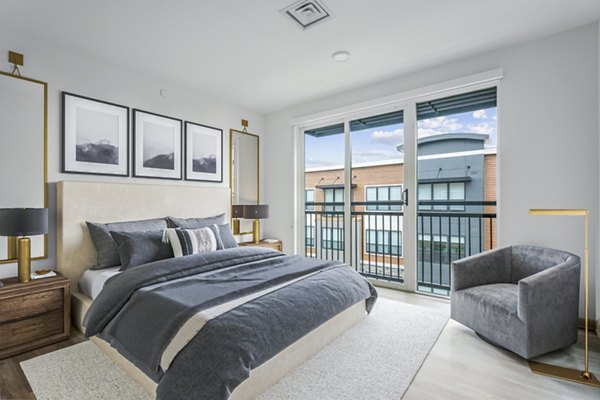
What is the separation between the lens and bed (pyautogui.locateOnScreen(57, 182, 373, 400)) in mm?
1795

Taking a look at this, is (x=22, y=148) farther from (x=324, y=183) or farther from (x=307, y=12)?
(x=324, y=183)

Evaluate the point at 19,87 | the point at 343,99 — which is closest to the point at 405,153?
the point at 343,99

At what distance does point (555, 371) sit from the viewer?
1.93m

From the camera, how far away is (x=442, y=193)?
3.53 metres

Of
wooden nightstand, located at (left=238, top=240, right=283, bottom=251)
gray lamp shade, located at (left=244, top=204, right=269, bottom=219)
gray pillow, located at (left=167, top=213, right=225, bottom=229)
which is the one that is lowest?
wooden nightstand, located at (left=238, top=240, right=283, bottom=251)

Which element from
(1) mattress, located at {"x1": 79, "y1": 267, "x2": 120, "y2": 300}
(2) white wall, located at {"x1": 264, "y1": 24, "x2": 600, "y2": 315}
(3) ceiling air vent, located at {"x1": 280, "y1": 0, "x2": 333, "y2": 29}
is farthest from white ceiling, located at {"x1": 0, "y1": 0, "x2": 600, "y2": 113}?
(1) mattress, located at {"x1": 79, "y1": 267, "x2": 120, "y2": 300}

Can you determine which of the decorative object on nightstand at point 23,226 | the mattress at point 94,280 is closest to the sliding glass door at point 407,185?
the mattress at point 94,280

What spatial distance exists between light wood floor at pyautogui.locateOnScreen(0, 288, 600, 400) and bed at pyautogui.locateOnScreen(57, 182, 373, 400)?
19.9 inches

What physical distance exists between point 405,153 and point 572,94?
156cm

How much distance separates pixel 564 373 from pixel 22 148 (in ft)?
14.9

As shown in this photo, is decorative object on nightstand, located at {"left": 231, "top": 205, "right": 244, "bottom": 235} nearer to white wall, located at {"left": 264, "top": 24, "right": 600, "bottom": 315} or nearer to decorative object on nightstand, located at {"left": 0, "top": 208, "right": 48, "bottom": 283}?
decorative object on nightstand, located at {"left": 0, "top": 208, "right": 48, "bottom": 283}

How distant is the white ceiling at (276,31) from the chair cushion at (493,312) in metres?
2.26

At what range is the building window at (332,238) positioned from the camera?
4527mm

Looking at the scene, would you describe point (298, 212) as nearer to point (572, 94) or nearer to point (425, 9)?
point (425, 9)
